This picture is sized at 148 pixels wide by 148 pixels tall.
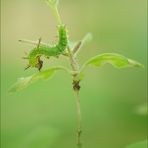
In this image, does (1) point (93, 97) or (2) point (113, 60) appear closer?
(2) point (113, 60)

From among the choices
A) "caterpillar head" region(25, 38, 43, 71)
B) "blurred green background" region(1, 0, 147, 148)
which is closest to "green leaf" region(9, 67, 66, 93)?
"caterpillar head" region(25, 38, 43, 71)

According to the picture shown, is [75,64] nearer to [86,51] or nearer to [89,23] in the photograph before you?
[86,51]

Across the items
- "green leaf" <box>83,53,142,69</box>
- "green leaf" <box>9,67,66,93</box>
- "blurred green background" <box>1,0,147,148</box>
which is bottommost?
"green leaf" <box>9,67,66,93</box>

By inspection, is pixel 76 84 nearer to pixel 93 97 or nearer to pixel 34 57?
pixel 34 57

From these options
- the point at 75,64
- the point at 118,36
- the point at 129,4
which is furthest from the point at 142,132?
the point at 129,4

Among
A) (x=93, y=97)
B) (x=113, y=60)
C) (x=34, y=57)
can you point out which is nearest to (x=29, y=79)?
(x=34, y=57)

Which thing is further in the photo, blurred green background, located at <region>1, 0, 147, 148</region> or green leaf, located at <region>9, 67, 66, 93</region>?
blurred green background, located at <region>1, 0, 147, 148</region>

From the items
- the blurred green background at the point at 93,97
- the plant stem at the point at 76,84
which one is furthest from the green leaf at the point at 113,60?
the blurred green background at the point at 93,97

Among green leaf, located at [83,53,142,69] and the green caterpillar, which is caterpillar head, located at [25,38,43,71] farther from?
green leaf, located at [83,53,142,69]
